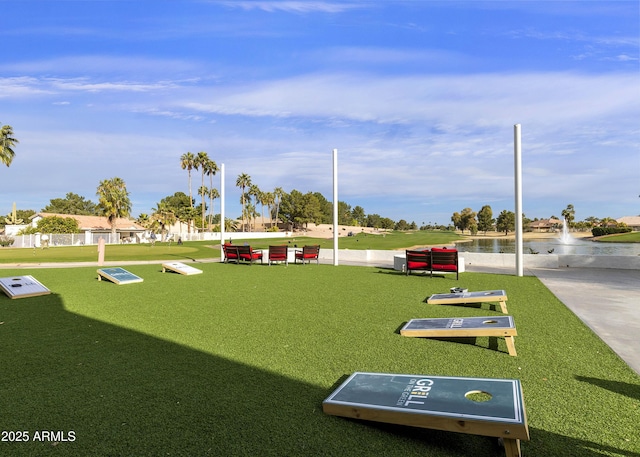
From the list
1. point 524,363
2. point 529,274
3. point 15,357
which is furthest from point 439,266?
point 15,357

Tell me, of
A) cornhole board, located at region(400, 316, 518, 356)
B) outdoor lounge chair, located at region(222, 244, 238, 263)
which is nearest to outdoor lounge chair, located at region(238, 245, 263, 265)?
outdoor lounge chair, located at region(222, 244, 238, 263)

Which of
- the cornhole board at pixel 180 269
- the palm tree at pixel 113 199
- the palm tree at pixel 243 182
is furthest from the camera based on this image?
the palm tree at pixel 243 182

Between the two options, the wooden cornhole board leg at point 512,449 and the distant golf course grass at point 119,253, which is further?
the distant golf course grass at point 119,253

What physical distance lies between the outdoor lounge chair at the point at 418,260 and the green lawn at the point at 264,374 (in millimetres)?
4527

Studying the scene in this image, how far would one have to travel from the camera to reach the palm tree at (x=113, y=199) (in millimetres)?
60000

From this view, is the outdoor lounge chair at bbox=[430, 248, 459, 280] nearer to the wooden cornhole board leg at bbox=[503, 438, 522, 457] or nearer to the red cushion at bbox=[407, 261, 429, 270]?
the red cushion at bbox=[407, 261, 429, 270]

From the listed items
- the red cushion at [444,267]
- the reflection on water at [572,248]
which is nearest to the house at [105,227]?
the reflection on water at [572,248]

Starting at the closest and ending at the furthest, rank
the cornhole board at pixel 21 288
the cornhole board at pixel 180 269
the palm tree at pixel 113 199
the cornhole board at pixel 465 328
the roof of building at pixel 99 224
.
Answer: the cornhole board at pixel 465 328, the cornhole board at pixel 21 288, the cornhole board at pixel 180 269, the palm tree at pixel 113 199, the roof of building at pixel 99 224

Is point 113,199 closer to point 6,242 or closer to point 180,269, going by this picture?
point 6,242

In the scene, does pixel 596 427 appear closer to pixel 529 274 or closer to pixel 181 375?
pixel 181 375

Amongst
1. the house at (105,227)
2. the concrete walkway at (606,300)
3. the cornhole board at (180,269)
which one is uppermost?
the house at (105,227)

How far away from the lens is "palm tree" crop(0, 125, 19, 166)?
39.5 meters

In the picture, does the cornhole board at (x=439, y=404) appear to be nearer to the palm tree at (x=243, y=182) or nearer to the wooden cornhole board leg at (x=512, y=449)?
the wooden cornhole board leg at (x=512, y=449)

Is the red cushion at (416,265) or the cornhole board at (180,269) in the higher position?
the red cushion at (416,265)
